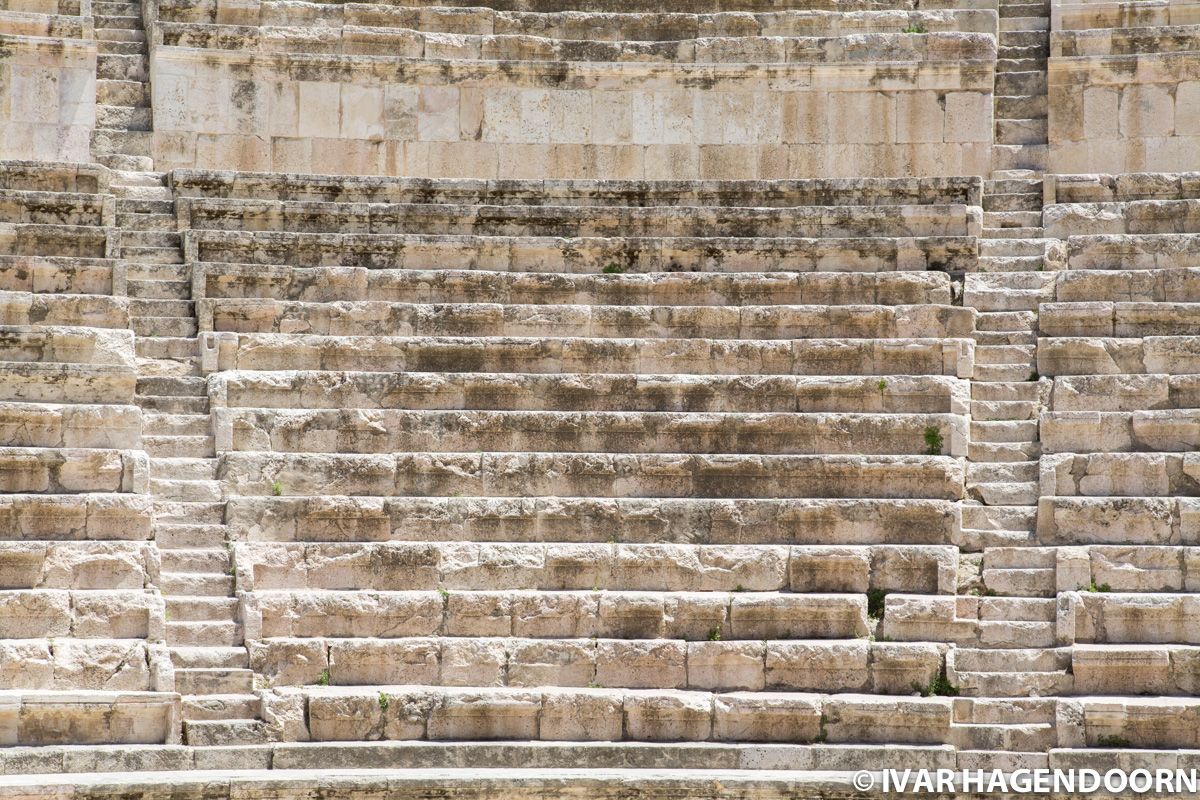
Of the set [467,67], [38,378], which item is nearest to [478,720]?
[38,378]

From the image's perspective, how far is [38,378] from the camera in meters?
15.0

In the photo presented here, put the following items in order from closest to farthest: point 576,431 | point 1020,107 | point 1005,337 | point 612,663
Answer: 1. point 612,663
2. point 576,431
3. point 1005,337
4. point 1020,107

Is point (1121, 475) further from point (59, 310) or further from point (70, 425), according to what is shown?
point (59, 310)

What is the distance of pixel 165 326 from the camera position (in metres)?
16.3

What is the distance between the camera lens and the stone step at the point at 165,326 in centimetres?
1624

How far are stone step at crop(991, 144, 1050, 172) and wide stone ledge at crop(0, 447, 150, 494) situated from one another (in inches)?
356

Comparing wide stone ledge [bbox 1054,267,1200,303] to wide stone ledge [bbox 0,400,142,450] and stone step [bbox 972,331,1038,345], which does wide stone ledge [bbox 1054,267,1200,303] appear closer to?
stone step [bbox 972,331,1038,345]

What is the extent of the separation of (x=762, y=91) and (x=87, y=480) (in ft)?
27.4

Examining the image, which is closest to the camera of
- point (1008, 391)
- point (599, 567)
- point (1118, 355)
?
point (599, 567)

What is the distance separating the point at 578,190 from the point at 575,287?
5.48 ft

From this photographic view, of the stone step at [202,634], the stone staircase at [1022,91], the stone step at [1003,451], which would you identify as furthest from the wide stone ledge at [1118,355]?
the stone step at [202,634]

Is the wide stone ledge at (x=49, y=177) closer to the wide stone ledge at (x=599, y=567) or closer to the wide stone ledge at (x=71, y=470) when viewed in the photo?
the wide stone ledge at (x=71, y=470)

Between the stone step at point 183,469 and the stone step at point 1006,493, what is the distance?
5757mm

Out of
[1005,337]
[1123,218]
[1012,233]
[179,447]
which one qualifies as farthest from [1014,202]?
[179,447]
